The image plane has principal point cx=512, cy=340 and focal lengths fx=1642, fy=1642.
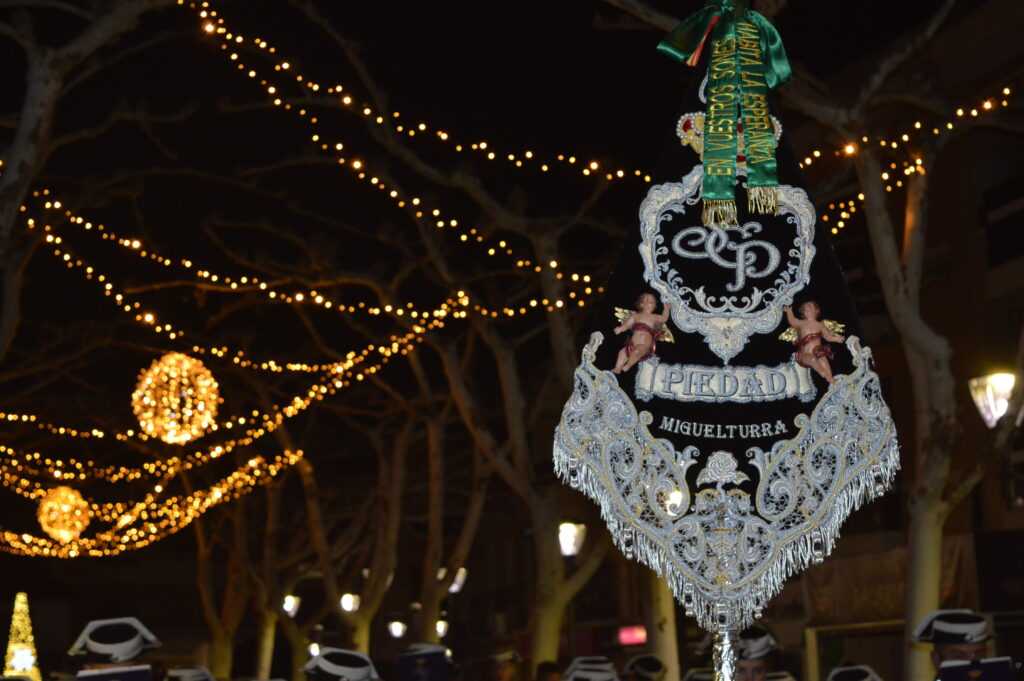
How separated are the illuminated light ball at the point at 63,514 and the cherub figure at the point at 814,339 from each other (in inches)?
711

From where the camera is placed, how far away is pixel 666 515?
283 inches

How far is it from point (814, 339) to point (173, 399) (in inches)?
480

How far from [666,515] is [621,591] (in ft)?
105

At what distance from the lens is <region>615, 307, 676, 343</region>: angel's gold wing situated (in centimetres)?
739

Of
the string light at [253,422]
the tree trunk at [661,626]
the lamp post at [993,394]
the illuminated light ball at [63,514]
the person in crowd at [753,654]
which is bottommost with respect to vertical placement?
the person in crowd at [753,654]

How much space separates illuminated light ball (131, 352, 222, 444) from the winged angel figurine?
38.4 ft

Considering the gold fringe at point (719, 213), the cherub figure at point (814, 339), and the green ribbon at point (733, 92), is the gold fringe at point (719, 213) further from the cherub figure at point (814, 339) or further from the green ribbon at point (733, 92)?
the cherub figure at point (814, 339)

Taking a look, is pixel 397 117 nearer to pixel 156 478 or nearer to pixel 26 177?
pixel 26 177

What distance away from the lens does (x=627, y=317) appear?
7.40 m

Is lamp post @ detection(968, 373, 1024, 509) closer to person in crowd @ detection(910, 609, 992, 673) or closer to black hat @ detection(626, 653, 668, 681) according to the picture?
black hat @ detection(626, 653, 668, 681)

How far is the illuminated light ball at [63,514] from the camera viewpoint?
77.2ft

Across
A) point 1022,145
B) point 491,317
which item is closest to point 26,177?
point 491,317

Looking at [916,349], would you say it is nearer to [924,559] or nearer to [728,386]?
[924,559]

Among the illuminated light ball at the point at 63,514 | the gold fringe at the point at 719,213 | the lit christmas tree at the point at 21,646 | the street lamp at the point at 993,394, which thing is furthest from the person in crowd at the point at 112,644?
the illuminated light ball at the point at 63,514
